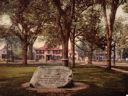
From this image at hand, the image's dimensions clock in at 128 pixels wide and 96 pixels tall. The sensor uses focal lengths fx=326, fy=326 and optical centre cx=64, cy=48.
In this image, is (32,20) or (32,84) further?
(32,20)

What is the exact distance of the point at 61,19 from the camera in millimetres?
29188

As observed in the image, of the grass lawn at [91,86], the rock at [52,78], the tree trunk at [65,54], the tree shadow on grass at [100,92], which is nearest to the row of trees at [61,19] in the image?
the tree trunk at [65,54]

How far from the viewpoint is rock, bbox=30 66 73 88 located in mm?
18950

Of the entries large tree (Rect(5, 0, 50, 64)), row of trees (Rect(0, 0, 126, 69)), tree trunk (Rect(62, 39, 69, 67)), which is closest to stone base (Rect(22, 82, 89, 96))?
tree trunk (Rect(62, 39, 69, 67))

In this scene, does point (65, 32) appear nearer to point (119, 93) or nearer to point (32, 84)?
point (32, 84)

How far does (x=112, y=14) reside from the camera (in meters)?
31.2

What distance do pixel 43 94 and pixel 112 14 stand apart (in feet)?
52.6

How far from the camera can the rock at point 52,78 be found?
18950 millimetres

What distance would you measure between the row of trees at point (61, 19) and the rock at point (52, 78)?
18.0ft

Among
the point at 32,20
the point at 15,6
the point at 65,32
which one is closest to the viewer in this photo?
the point at 15,6

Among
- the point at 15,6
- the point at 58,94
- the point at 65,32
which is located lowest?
the point at 58,94

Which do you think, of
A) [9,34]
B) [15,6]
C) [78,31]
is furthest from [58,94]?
[78,31]

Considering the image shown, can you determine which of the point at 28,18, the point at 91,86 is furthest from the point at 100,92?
the point at 28,18

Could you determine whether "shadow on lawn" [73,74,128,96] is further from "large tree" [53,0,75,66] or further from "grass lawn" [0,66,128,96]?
"large tree" [53,0,75,66]
